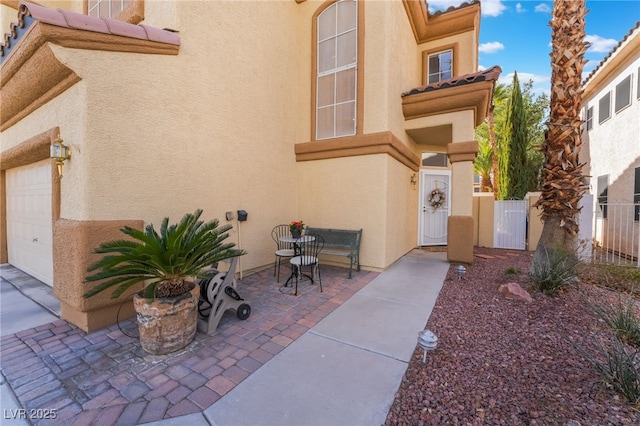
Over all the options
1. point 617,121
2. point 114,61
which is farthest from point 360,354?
point 617,121

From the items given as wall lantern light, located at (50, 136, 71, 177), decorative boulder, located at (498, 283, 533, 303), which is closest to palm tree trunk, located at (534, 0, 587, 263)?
decorative boulder, located at (498, 283, 533, 303)

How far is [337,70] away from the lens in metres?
7.03

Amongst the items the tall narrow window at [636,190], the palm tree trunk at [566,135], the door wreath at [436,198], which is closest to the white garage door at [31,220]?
the palm tree trunk at [566,135]

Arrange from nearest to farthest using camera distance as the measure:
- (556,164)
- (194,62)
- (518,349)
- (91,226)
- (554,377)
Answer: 1. (554,377)
2. (518,349)
3. (91,226)
4. (194,62)
5. (556,164)

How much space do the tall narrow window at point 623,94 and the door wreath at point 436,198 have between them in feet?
21.4

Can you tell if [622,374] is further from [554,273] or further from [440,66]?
[440,66]

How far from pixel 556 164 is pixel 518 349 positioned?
404cm

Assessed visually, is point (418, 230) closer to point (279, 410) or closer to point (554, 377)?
point (554, 377)

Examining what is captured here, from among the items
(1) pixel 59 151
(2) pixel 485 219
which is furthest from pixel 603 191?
(1) pixel 59 151

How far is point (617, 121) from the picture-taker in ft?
30.8

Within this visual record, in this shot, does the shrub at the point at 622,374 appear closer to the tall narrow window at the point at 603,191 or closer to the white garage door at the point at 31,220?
the white garage door at the point at 31,220

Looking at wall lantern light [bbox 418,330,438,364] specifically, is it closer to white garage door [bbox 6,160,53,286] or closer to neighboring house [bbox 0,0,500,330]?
neighboring house [bbox 0,0,500,330]

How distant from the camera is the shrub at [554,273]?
174 inches

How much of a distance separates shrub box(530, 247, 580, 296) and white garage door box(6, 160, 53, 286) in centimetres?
878
